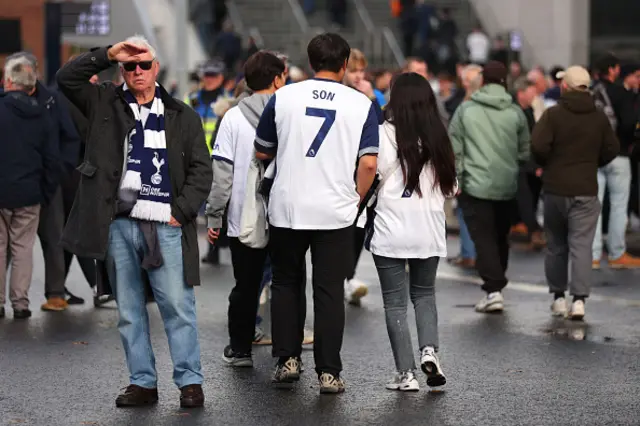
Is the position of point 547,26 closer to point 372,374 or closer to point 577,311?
point 577,311

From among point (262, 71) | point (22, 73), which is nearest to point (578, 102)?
point (262, 71)

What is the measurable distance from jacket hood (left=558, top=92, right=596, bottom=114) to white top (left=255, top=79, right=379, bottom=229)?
3.42 m

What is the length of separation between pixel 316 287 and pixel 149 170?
1203 mm

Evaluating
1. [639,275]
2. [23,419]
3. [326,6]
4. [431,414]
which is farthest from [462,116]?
[326,6]

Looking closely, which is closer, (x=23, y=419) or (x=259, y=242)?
(x=23, y=419)

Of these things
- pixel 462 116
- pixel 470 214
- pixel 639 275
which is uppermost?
pixel 462 116

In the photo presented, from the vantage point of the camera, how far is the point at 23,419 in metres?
7.66

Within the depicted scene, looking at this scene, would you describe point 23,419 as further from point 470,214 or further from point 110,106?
point 470,214

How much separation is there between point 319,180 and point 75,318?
12.2 ft

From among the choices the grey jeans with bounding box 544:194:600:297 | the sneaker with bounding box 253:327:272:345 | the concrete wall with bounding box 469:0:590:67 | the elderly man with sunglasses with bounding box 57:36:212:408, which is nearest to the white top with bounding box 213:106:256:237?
the elderly man with sunglasses with bounding box 57:36:212:408

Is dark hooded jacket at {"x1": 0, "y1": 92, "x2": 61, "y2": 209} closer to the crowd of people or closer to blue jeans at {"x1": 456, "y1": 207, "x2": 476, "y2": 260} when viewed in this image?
the crowd of people

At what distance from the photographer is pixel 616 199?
14.5 meters

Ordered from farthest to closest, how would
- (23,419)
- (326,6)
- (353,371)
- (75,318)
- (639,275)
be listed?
(326,6) → (639,275) → (75,318) → (353,371) → (23,419)

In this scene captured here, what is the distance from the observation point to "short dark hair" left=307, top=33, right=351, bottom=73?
8.30 m
